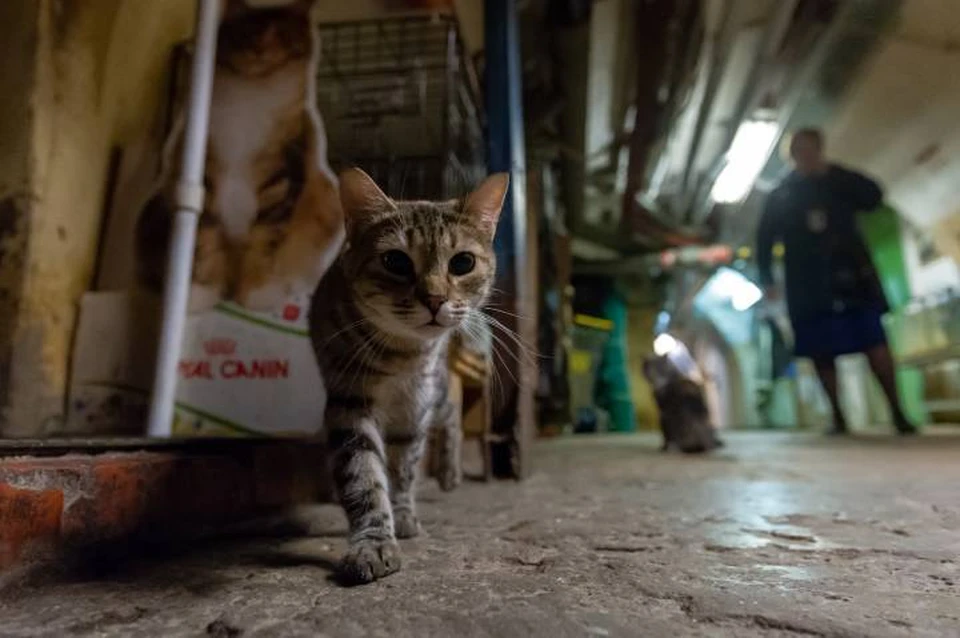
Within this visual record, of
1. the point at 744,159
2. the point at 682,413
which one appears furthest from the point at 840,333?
the point at 744,159

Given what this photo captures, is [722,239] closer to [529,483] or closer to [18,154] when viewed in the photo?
[529,483]

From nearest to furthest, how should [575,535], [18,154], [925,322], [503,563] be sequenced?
[503,563]
[575,535]
[18,154]
[925,322]

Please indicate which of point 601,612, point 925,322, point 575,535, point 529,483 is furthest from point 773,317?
point 601,612

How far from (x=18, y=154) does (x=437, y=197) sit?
3.16 feet

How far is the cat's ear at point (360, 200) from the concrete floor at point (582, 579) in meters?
0.56

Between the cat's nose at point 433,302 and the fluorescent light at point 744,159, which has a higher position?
the fluorescent light at point 744,159

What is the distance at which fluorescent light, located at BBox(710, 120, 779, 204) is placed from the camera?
3629mm

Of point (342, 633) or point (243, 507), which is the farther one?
point (243, 507)

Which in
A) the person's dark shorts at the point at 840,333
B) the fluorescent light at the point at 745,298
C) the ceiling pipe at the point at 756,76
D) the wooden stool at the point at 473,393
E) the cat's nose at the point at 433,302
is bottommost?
the wooden stool at the point at 473,393

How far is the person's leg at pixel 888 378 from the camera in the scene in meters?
3.21

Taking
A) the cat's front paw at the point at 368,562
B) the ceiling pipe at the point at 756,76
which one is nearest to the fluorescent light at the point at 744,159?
the ceiling pipe at the point at 756,76

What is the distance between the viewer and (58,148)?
1375mm

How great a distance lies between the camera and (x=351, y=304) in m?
1.10

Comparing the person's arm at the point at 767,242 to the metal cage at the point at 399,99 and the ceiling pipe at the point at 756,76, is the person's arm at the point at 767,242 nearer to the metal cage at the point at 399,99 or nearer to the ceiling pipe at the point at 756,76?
the ceiling pipe at the point at 756,76
